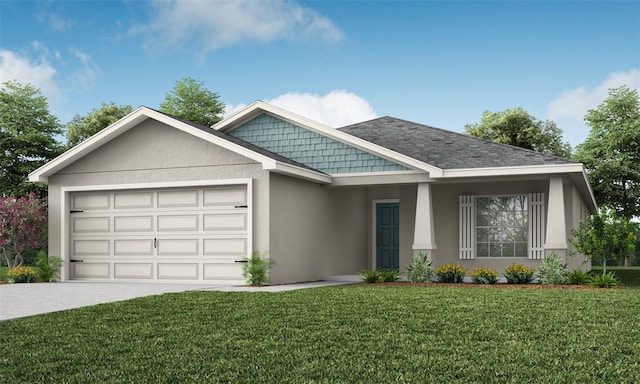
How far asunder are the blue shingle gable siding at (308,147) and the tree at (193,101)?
2880 cm

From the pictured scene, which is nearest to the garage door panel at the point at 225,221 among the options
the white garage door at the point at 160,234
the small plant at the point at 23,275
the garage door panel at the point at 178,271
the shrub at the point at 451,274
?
the white garage door at the point at 160,234

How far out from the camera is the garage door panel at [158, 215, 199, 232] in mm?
15932

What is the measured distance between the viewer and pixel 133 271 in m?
16.6

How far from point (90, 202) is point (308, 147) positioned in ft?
18.3

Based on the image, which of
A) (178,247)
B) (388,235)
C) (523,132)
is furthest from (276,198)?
(523,132)

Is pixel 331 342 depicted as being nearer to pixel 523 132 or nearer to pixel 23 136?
pixel 23 136

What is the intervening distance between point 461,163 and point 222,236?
5890 mm

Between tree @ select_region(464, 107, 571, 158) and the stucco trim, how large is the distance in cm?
2968

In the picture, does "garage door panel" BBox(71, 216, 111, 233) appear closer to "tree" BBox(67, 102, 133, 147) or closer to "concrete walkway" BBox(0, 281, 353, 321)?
"concrete walkway" BBox(0, 281, 353, 321)

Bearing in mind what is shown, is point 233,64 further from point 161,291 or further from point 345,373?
point 345,373

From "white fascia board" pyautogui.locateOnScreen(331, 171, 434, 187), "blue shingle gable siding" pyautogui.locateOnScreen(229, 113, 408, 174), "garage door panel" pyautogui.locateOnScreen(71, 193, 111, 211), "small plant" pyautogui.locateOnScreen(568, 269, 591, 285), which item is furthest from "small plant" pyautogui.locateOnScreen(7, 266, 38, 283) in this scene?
"small plant" pyautogui.locateOnScreen(568, 269, 591, 285)

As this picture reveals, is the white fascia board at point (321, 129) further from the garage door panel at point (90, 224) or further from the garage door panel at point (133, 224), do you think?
the garage door panel at point (90, 224)

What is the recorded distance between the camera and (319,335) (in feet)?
24.9

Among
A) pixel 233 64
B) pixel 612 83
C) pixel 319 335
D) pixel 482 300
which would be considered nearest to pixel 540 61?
pixel 612 83
